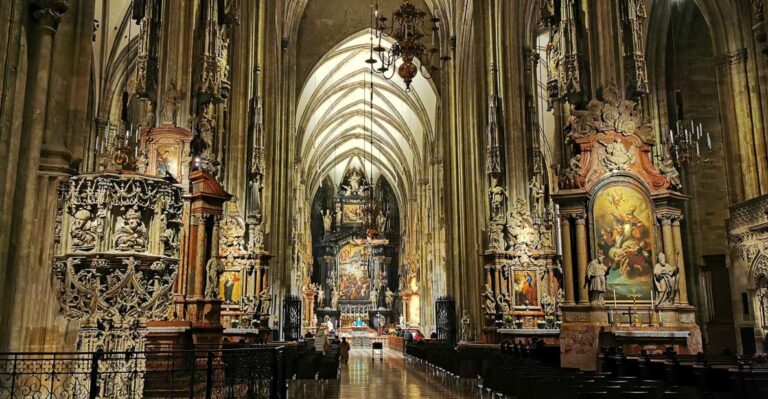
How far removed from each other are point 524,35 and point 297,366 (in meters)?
13.5

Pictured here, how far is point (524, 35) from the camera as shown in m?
22.2

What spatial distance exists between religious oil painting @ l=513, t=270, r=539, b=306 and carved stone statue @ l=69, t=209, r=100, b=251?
15.6 metres

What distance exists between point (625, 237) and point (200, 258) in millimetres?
7966

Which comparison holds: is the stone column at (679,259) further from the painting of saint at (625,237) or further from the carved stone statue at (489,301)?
the carved stone statue at (489,301)

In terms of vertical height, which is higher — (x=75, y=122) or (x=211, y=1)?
(x=211, y=1)

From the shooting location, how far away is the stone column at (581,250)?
12.9m

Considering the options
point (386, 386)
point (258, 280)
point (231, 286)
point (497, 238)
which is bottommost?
point (386, 386)

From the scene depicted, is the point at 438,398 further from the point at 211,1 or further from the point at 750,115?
the point at 750,115

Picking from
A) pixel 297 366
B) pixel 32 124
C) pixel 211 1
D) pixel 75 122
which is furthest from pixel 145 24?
pixel 297 366

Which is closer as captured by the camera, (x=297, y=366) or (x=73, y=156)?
(x=73, y=156)

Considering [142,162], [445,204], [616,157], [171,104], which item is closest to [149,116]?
[171,104]

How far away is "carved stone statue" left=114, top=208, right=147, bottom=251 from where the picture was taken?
5.54 meters

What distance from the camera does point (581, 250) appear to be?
13047 mm

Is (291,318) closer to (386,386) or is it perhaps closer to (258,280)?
(258,280)
